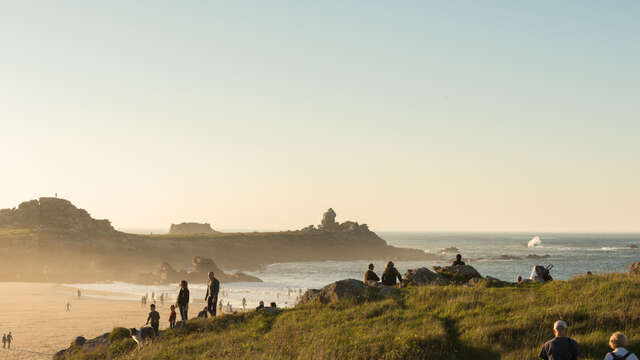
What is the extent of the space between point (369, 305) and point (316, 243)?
159 meters

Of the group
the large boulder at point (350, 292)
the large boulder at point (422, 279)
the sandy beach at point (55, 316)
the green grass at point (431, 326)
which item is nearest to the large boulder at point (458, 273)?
the large boulder at point (422, 279)

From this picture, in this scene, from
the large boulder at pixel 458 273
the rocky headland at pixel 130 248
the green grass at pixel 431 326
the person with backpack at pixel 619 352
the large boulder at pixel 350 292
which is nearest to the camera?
the person with backpack at pixel 619 352

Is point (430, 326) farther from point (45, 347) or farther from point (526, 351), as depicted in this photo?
point (45, 347)

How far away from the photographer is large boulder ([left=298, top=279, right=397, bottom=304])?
72.9 feet

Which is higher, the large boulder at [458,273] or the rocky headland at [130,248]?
the large boulder at [458,273]

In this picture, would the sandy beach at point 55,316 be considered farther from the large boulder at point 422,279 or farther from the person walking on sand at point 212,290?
the large boulder at point 422,279

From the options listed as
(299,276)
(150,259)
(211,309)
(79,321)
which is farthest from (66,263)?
(211,309)

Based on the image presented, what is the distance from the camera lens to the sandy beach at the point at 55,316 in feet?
142

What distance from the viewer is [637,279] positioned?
20.0 m

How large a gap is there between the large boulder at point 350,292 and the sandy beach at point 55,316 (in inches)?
1056

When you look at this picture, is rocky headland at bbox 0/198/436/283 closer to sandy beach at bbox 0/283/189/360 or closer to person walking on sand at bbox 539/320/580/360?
sandy beach at bbox 0/283/189/360

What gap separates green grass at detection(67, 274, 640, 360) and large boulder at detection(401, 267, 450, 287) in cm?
171

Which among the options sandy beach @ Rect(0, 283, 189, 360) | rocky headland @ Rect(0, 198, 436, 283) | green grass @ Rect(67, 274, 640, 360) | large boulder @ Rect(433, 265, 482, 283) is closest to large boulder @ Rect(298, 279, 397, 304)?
green grass @ Rect(67, 274, 640, 360)

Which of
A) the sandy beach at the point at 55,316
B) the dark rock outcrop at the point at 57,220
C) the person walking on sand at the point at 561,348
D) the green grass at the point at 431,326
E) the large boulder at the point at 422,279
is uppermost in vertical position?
the dark rock outcrop at the point at 57,220
